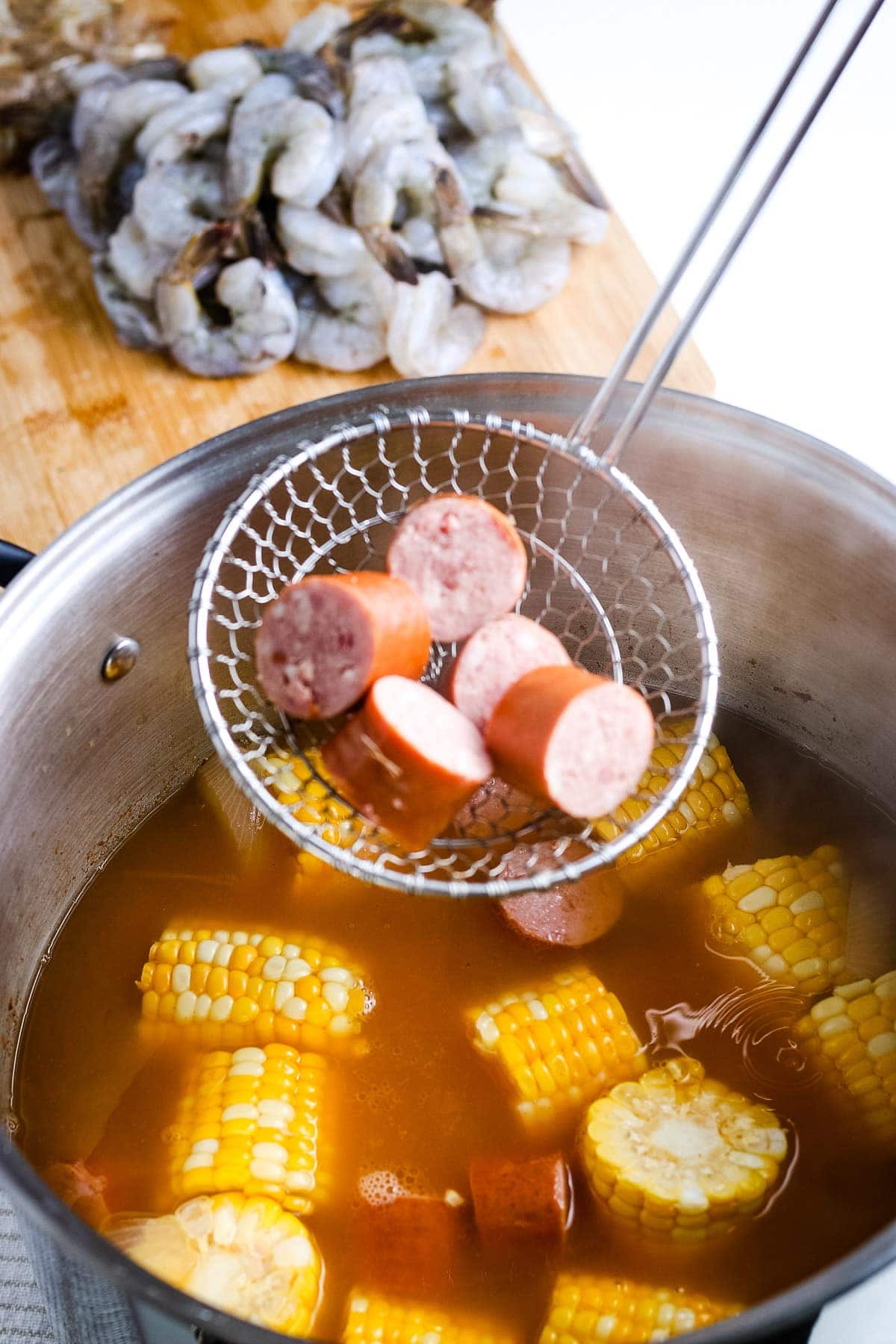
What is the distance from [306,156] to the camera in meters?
1.80

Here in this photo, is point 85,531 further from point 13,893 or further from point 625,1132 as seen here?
point 625,1132

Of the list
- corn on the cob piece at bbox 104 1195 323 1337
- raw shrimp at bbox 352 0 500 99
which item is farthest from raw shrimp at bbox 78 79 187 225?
corn on the cob piece at bbox 104 1195 323 1337

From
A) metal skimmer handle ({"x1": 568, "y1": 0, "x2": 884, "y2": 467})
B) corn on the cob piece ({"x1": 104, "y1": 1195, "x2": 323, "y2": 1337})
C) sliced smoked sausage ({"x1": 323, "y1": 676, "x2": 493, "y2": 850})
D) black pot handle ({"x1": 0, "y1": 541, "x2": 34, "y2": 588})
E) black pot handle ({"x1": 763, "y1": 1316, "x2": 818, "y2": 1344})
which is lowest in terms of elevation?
corn on the cob piece ({"x1": 104, "y1": 1195, "x2": 323, "y2": 1337})

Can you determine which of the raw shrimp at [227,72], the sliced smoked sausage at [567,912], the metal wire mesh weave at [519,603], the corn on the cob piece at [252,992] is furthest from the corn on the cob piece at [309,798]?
the raw shrimp at [227,72]

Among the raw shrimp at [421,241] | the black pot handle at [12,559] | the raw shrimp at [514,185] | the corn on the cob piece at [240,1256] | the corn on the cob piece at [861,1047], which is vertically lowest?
the corn on the cob piece at [240,1256]

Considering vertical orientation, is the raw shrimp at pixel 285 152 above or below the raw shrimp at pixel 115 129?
above

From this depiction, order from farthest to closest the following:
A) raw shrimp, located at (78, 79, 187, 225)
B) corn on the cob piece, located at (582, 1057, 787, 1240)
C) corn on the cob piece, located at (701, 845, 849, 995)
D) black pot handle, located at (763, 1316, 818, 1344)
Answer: raw shrimp, located at (78, 79, 187, 225)
corn on the cob piece, located at (701, 845, 849, 995)
corn on the cob piece, located at (582, 1057, 787, 1240)
black pot handle, located at (763, 1316, 818, 1344)

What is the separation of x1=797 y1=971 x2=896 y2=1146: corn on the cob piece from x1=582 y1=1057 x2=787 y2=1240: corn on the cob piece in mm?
96

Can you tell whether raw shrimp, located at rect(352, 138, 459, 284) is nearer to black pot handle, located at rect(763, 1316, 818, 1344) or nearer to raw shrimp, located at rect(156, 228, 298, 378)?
raw shrimp, located at rect(156, 228, 298, 378)

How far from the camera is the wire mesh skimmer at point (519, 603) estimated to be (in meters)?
1.13

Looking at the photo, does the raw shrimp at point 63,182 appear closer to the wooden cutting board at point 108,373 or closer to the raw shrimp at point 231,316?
the wooden cutting board at point 108,373

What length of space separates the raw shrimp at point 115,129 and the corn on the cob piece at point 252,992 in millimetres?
1275

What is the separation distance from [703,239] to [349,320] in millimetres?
898

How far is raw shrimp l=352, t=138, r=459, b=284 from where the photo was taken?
1.82 m
